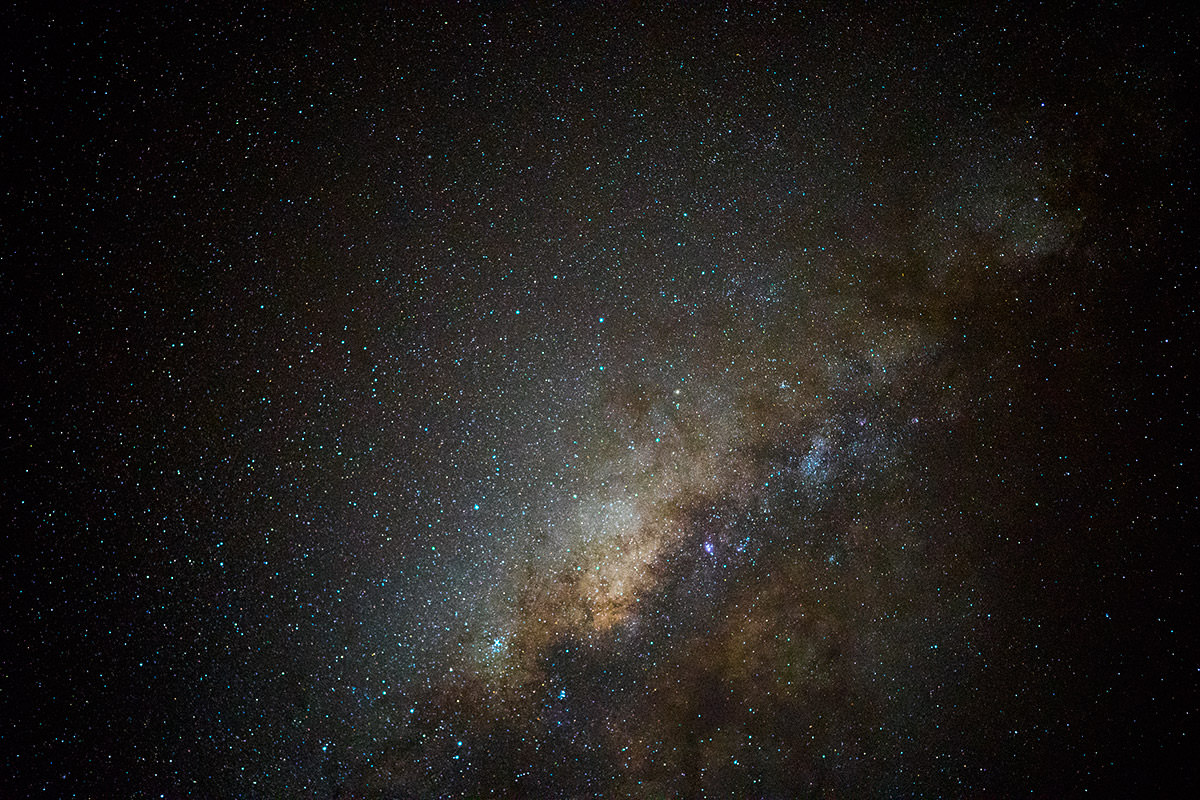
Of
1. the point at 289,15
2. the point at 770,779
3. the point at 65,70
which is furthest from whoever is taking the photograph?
the point at 770,779

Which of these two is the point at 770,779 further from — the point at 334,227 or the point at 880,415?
the point at 334,227

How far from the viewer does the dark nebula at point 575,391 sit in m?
1.45

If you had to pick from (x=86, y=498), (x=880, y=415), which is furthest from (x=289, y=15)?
(x=880, y=415)

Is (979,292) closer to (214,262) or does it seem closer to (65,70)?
(214,262)

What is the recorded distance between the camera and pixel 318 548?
60.0 inches

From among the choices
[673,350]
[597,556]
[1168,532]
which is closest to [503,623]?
[597,556]

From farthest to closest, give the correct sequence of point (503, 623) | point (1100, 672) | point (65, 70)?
point (1100, 672) → point (503, 623) → point (65, 70)

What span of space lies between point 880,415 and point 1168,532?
4.88 ft

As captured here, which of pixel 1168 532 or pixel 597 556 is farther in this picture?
pixel 1168 532

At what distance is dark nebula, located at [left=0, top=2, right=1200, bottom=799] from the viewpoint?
1.45 m

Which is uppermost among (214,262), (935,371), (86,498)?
(214,262)

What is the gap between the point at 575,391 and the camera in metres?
1.63

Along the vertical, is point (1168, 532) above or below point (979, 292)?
below

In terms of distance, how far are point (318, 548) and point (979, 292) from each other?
8.02ft
